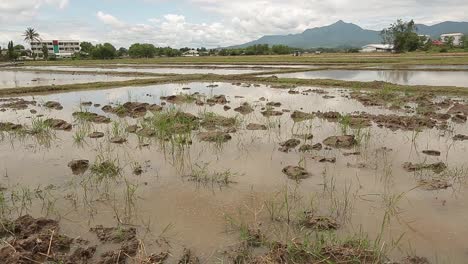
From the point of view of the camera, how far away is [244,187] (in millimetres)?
4992

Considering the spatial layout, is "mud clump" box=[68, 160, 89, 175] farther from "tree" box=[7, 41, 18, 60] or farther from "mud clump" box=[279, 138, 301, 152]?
"tree" box=[7, 41, 18, 60]

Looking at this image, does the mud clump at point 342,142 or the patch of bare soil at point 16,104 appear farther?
the patch of bare soil at point 16,104

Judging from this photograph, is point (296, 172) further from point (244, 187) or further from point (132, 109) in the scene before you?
point (132, 109)

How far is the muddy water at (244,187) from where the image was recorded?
3797 millimetres

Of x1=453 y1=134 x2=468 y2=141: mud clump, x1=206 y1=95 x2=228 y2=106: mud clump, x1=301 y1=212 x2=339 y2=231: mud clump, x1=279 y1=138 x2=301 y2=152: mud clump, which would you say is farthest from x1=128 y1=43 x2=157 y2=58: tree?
x1=301 y1=212 x2=339 y2=231: mud clump

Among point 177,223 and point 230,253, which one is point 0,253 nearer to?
point 177,223

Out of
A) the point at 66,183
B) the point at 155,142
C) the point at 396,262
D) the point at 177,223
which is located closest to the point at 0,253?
the point at 177,223

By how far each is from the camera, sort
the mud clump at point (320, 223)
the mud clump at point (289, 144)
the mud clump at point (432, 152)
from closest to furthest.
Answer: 1. the mud clump at point (320, 223)
2. the mud clump at point (432, 152)
3. the mud clump at point (289, 144)

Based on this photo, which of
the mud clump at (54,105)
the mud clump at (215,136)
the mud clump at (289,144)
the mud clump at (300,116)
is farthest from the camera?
the mud clump at (54,105)

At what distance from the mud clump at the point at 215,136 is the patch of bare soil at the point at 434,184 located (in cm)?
370

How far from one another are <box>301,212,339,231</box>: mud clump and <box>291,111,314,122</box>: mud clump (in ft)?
17.2

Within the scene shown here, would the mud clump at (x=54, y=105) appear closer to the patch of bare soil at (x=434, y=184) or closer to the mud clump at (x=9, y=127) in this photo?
the mud clump at (x=9, y=127)

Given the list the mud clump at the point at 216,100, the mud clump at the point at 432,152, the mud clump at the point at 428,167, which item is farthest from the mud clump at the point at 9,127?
the mud clump at the point at 432,152

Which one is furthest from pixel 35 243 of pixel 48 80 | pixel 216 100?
pixel 48 80
